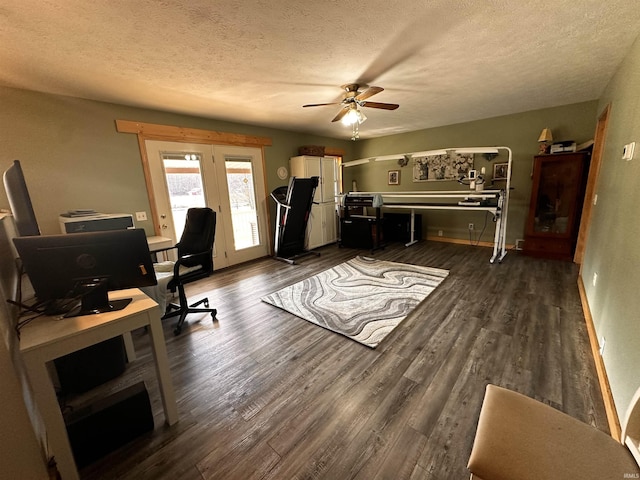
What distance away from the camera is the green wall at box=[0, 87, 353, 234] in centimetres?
250

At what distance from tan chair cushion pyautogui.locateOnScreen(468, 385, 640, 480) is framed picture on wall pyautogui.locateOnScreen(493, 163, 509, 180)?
185 inches

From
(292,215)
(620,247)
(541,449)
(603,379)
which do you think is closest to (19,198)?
(541,449)

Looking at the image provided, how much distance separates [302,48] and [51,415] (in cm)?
260

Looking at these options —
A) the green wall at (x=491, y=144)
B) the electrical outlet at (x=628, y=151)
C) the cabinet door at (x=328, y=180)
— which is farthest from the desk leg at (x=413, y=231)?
the electrical outlet at (x=628, y=151)

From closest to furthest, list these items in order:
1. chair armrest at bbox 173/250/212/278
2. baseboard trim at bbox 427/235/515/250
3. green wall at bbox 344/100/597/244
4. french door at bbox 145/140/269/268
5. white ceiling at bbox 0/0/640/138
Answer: white ceiling at bbox 0/0/640/138
chair armrest at bbox 173/250/212/278
french door at bbox 145/140/269/268
green wall at bbox 344/100/597/244
baseboard trim at bbox 427/235/515/250

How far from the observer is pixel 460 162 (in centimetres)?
496

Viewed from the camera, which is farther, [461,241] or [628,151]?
[461,241]

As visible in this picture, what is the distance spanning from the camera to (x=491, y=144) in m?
4.62

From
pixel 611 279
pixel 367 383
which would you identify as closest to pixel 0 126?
pixel 367 383

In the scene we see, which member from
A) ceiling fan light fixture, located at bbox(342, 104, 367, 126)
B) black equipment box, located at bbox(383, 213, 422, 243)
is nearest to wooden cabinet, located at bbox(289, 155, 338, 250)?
black equipment box, located at bbox(383, 213, 422, 243)

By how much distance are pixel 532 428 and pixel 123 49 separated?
3.13m

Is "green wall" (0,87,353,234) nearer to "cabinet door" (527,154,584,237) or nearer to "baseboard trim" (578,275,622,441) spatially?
"baseboard trim" (578,275,622,441)

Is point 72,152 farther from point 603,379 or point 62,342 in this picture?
point 603,379

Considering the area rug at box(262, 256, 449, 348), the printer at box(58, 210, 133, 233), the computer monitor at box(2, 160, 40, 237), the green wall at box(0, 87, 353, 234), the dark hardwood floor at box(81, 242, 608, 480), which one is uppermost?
the green wall at box(0, 87, 353, 234)
